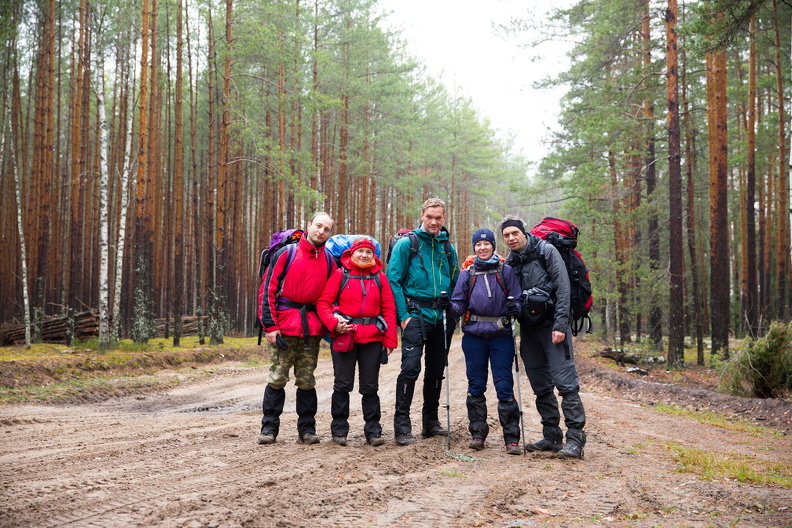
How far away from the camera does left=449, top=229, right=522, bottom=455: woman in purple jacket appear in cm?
575

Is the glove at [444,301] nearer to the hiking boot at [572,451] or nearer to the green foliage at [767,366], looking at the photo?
the hiking boot at [572,451]

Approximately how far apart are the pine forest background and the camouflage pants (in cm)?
707

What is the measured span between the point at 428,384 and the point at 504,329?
105 cm

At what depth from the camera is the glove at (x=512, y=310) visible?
565cm

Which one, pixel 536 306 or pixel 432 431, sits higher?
pixel 536 306

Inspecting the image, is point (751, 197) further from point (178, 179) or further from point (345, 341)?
point (178, 179)

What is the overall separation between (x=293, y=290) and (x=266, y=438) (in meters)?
1.49

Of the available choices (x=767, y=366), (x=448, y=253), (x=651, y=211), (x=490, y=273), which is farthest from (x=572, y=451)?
(x=651, y=211)

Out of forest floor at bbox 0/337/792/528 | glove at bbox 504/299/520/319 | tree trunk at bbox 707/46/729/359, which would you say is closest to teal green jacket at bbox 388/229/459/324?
glove at bbox 504/299/520/319

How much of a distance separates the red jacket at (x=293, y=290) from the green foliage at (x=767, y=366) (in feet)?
26.3

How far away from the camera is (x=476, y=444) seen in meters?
5.73

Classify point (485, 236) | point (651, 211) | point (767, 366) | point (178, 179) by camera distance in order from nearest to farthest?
1. point (485, 236)
2. point (767, 366)
3. point (651, 211)
4. point (178, 179)

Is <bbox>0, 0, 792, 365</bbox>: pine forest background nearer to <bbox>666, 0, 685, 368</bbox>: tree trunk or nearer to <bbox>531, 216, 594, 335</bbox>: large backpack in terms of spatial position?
<bbox>666, 0, 685, 368</bbox>: tree trunk

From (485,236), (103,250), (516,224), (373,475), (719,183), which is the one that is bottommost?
(373,475)
